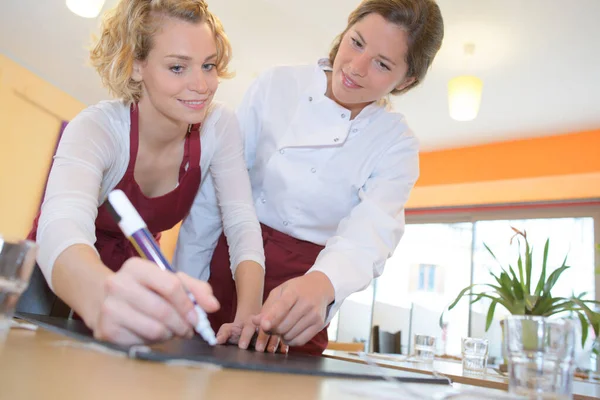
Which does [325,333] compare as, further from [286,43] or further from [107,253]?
[286,43]

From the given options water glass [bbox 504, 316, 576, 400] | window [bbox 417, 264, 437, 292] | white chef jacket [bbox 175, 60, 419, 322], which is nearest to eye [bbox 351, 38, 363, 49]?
white chef jacket [bbox 175, 60, 419, 322]

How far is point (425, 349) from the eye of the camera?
1803 millimetres

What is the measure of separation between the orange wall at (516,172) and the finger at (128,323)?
15.3 ft

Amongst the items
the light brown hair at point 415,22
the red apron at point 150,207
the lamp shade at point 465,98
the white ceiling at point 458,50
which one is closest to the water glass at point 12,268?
the red apron at point 150,207

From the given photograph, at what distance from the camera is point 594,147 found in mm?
4469

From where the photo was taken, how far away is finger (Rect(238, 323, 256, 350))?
2.79ft

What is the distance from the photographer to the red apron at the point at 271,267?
1285 mm

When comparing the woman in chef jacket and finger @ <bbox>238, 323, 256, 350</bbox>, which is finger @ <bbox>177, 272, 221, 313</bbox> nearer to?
finger @ <bbox>238, 323, 256, 350</bbox>

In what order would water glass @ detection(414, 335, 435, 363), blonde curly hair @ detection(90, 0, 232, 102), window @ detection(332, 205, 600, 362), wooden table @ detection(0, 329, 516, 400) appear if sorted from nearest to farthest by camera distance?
wooden table @ detection(0, 329, 516, 400) → blonde curly hair @ detection(90, 0, 232, 102) → water glass @ detection(414, 335, 435, 363) → window @ detection(332, 205, 600, 362)

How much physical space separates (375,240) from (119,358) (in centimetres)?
75

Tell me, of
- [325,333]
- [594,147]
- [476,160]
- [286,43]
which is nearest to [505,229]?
[476,160]

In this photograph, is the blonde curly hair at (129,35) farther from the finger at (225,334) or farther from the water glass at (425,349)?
the water glass at (425,349)

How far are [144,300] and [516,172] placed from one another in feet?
15.8

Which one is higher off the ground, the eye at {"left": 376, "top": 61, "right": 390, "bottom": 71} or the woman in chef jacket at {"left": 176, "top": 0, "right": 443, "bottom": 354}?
the eye at {"left": 376, "top": 61, "right": 390, "bottom": 71}
